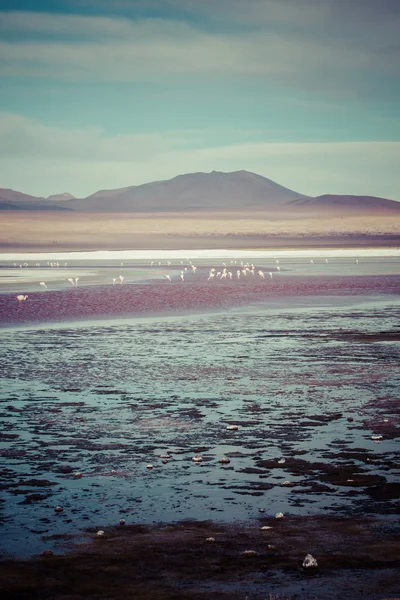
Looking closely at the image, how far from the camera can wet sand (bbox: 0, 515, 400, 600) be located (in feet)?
18.1

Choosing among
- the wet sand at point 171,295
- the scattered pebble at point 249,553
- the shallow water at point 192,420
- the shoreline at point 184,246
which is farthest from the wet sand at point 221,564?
the shoreline at point 184,246

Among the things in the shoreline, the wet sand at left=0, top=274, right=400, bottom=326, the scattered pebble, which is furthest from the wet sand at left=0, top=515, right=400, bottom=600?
the shoreline

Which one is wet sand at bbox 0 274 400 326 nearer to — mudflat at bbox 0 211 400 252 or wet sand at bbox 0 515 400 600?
wet sand at bbox 0 515 400 600

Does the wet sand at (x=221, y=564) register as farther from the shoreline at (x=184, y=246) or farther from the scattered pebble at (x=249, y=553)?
the shoreline at (x=184, y=246)

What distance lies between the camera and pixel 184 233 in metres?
131

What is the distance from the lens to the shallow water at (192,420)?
290 inches

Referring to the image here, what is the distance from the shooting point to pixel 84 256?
71.8 meters

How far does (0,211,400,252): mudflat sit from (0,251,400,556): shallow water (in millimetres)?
69859

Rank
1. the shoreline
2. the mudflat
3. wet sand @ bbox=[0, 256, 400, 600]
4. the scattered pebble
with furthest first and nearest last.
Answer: the mudflat → the shoreline → the scattered pebble → wet sand @ bbox=[0, 256, 400, 600]

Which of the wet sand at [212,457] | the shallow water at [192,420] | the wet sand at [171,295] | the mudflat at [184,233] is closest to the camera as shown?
the wet sand at [212,457]

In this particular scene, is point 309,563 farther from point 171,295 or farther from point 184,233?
point 184,233

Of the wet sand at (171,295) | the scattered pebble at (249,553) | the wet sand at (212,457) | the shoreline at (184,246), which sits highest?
the shoreline at (184,246)

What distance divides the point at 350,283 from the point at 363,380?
24.5m

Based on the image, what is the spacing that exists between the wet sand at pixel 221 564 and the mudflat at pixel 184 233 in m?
81.7
